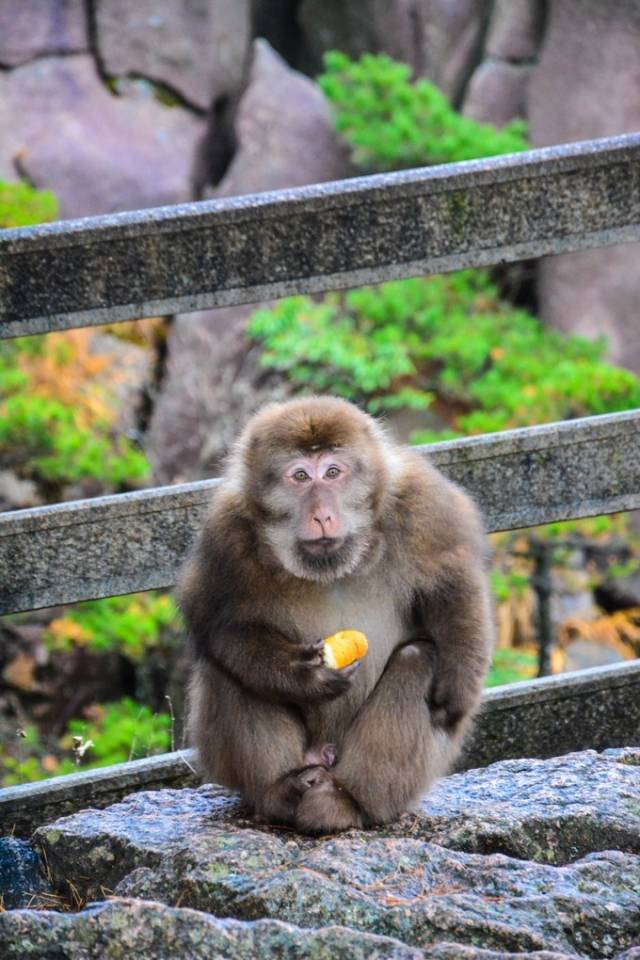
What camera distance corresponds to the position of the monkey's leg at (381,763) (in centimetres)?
325

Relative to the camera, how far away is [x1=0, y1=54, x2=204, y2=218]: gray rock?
12.8 meters

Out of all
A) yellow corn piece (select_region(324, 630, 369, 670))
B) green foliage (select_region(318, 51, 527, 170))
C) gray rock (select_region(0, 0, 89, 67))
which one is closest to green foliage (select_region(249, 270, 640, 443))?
green foliage (select_region(318, 51, 527, 170))

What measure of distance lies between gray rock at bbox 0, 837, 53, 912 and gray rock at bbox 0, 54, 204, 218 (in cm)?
975

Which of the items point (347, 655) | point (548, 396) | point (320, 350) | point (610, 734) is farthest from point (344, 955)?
point (320, 350)

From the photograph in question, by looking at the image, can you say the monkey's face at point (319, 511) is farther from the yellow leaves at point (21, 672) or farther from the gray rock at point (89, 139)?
the gray rock at point (89, 139)

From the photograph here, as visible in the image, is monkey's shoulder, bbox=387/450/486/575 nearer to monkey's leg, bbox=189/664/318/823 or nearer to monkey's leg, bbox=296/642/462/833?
monkey's leg, bbox=296/642/462/833

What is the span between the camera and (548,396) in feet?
34.3

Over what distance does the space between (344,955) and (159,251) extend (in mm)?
2107

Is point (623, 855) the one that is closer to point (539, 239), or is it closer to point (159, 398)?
point (539, 239)

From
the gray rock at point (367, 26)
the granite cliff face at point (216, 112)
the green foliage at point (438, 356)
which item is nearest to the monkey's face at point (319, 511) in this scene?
the green foliage at point (438, 356)

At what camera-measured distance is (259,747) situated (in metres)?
3.30

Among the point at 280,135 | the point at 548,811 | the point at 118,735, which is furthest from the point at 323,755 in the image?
the point at 280,135

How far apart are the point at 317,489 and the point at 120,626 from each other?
6.34 meters

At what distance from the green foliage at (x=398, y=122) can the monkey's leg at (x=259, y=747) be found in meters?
9.60
